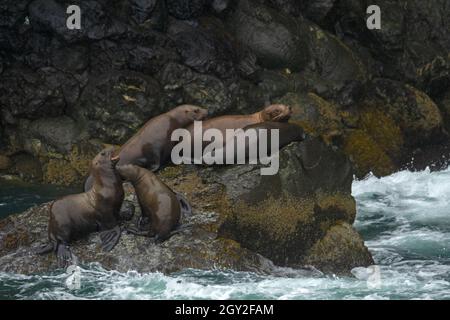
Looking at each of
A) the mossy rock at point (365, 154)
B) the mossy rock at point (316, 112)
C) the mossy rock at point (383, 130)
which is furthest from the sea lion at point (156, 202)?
the mossy rock at point (383, 130)

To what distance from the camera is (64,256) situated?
28.7 ft

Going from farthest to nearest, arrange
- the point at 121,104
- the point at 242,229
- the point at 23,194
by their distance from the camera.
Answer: the point at 121,104 < the point at 23,194 < the point at 242,229

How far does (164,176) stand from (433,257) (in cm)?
336

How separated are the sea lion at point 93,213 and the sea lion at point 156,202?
0.56 ft

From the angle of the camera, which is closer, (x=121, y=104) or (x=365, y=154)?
(x=121, y=104)

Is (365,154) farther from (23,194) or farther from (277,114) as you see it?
(23,194)

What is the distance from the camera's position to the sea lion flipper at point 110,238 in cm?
877

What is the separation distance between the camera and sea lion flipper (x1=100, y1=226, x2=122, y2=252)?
28.8 feet

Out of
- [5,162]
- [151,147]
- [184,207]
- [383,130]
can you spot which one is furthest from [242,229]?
[383,130]

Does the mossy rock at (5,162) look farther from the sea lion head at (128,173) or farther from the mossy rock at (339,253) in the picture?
the mossy rock at (339,253)

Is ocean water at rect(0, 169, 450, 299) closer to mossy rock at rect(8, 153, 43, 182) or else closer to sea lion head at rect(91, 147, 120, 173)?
sea lion head at rect(91, 147, 120, 173)

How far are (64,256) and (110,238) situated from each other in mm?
496

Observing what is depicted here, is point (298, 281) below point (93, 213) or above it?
below

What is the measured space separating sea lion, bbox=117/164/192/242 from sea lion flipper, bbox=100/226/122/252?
17cm
